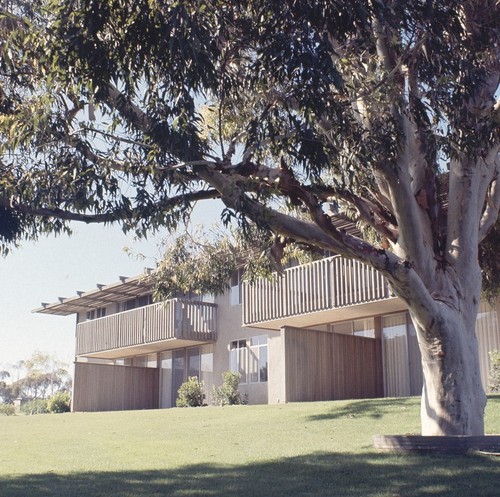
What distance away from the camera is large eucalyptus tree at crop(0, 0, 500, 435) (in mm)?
9016

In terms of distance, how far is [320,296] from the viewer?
20.8m

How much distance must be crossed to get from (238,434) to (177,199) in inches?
207

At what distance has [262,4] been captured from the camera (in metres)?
9.28

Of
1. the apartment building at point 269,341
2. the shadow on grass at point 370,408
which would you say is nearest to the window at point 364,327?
the apartment building at point 269,341

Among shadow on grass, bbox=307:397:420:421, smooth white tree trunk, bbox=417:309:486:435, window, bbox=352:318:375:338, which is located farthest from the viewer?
window, bbox=352:318:375:338

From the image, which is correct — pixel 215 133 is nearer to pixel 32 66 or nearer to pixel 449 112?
pixel 32 66

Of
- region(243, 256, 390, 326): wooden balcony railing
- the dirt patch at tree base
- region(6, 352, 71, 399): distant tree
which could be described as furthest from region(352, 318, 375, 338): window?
region(6, 352, 71, 399): distant tree

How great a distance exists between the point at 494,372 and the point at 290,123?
10511 millimetres

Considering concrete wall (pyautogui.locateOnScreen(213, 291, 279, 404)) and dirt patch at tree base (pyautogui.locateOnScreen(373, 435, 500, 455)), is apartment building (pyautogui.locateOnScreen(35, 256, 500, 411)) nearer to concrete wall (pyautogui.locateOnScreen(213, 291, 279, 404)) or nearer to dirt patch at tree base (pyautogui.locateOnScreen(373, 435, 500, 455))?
concrete wall (pyautogui.locateOnScreen(213, 291, 279, 404))

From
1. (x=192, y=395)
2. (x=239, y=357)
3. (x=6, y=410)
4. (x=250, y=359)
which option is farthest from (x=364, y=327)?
(x=6, y=410)

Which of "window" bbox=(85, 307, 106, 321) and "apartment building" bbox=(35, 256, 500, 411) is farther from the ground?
"window" bbox=(85, 307, 106, 321)

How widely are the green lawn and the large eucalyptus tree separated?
5.75 ft

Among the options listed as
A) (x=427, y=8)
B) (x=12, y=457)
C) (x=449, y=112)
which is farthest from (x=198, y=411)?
(x=427, y=8)

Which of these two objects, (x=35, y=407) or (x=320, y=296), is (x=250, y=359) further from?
(x=35, y=407)
